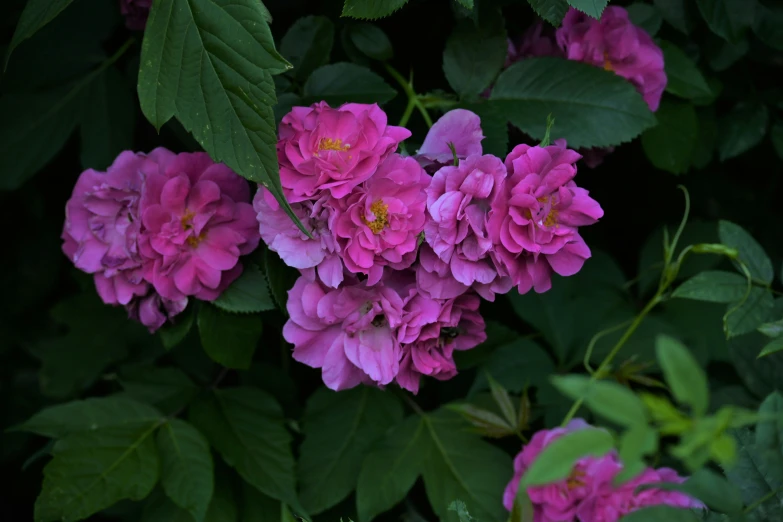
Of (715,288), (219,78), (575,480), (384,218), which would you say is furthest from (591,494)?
(219,78)

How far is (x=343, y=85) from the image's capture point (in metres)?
1.03

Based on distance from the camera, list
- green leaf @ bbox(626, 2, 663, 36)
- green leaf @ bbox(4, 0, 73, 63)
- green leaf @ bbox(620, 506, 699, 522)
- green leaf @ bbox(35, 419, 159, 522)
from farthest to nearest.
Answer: green leaf @ bbox(626, 2, 663, 36), green leaf @ bbox(35, 419, 159, 522), green leaf @ bbox(4, 0, 73, 63), green leaf @ bbox(620, 506, 699, 522)

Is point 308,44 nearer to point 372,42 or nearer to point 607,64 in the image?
point 372,42

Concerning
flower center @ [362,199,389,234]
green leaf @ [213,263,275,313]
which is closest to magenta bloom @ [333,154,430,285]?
flower center @ [362,199,389,234]

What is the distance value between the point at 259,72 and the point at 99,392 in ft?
3.19

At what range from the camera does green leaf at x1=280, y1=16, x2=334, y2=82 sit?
1.04 m

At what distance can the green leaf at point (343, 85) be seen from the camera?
3.34ft

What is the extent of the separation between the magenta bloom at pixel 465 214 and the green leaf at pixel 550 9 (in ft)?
0.65

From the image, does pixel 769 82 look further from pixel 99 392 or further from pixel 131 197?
pixel 99 392

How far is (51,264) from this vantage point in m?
1.49

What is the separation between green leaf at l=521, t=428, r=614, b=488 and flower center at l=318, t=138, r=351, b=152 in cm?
50

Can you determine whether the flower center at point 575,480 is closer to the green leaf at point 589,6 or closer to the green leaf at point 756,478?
the green leaf at point 756,478

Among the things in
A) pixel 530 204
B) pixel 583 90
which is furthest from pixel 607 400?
pixel 583 90

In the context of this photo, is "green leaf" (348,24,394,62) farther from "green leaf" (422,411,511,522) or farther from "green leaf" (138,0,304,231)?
"green leaf" (422,411,511,522)
